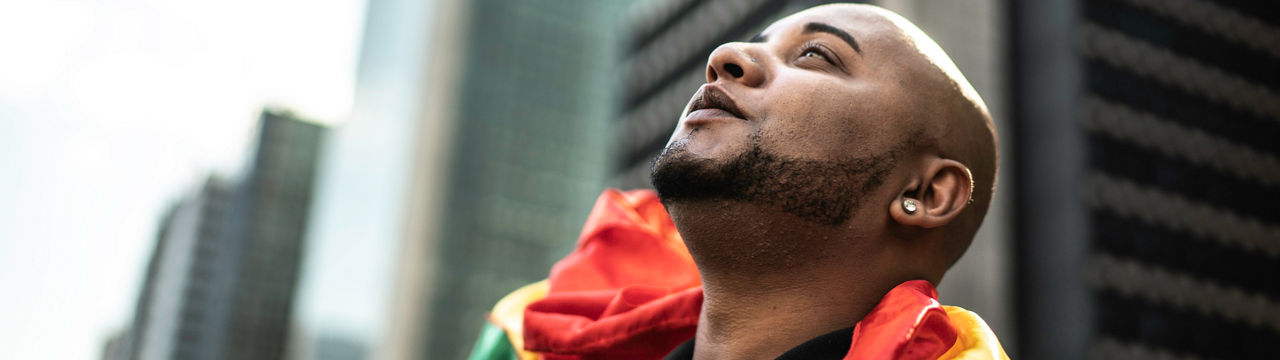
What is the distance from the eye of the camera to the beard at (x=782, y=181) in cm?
288

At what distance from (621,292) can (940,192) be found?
1.09 metres

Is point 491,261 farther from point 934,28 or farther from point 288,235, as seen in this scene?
point 934,28

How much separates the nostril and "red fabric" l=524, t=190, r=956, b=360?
0.75 metres

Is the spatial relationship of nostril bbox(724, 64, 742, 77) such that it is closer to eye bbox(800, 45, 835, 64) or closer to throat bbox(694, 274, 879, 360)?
eye bbox(800, 45, 835, 64)

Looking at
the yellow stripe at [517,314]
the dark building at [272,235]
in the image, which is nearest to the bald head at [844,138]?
the yellow stripe at [517,314]

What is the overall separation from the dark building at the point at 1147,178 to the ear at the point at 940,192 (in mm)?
44503

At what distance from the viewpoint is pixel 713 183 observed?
Result: 2900mm

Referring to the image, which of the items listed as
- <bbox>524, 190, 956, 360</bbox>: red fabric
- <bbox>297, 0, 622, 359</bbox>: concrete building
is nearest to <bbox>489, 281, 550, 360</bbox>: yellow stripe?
<bbox>524, 190, 956, 360</bbox>: red fabric

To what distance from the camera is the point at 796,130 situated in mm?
2934

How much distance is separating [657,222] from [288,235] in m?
102

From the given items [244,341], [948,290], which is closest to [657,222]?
[948,290]

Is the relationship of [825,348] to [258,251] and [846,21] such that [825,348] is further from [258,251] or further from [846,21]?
[258,251]

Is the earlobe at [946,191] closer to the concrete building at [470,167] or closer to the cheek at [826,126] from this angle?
the cheek at [826,126]

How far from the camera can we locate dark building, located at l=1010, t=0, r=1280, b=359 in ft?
149
